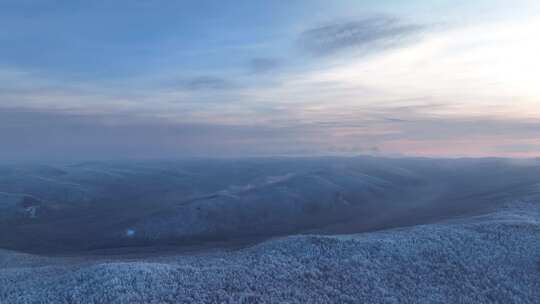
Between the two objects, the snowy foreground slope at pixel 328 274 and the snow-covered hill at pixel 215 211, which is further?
the snow-covered hill at pixel 215 211

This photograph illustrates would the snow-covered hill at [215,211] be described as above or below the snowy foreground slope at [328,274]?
below

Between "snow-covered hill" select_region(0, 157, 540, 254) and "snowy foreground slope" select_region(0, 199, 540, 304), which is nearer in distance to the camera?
"snowy foreground slope" select_region(0, 199, 540, 304)

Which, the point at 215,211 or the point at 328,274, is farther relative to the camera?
the point at 215,211

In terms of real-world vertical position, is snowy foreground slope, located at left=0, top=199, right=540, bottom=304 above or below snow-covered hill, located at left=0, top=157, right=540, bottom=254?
above

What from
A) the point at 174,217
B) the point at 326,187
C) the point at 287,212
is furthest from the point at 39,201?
the point at 326,187

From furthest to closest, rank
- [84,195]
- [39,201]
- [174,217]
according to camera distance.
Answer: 1. [84,195]
2. [39,201]
3. [174,217]

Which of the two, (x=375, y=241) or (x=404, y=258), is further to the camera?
(x=375, y=241)

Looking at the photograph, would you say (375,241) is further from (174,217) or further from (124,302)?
(174,217)

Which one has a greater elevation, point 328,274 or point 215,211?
point 328,274
